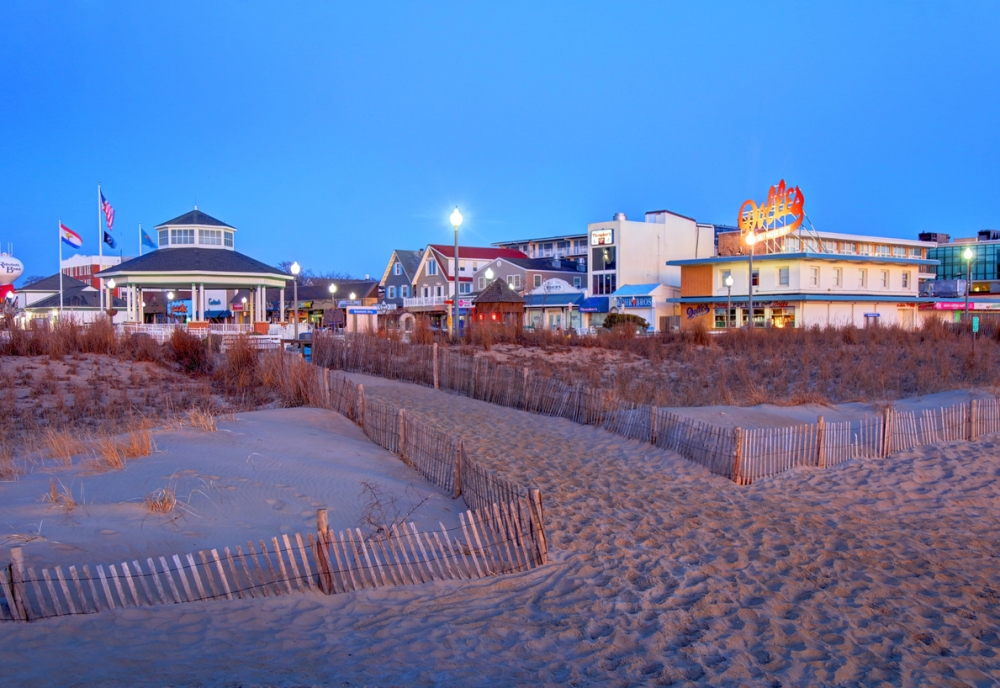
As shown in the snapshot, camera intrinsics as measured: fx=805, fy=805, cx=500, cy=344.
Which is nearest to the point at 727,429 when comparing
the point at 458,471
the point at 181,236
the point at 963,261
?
the point at 458,471

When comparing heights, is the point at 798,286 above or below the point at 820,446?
above

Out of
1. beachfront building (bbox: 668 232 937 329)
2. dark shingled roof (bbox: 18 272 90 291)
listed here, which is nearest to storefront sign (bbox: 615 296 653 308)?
beachfront building (bbox: 668 232 937 329)

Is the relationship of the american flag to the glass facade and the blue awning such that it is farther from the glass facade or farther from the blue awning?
the glass facade

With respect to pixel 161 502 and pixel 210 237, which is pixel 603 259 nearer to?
pixel 210 237

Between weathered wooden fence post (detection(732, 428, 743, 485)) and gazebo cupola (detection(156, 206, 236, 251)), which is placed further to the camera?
gazebo cupola (detection(156, 206, 236, 251))

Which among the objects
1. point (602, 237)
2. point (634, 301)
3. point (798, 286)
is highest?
point (602, 237)

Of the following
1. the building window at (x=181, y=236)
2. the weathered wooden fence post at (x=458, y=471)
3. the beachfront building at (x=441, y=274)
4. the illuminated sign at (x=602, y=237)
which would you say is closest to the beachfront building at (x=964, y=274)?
the illuminated sign at (x=602, y=237)

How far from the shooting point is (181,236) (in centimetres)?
4062

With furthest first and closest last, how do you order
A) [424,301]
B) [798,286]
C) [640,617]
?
[424,301] → [798,286] → [640,617]

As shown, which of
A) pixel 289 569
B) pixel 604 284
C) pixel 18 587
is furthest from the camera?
pixel 604 284

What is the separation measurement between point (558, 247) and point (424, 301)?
98.8 ft

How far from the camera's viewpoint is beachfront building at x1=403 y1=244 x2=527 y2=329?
65750 millimetres

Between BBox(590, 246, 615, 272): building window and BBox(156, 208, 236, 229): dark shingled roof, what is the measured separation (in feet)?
109

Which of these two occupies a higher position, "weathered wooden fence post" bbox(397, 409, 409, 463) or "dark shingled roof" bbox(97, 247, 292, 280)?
"dark shingled roof" bbox(97, 247, 292, 280)
